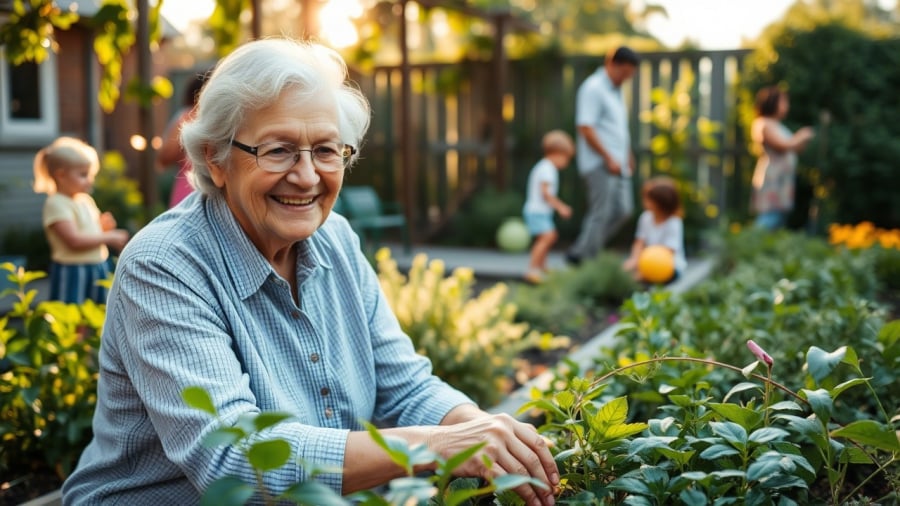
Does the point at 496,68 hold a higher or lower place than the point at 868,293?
higher

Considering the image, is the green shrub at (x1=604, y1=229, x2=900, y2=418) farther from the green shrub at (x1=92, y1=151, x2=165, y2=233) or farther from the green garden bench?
the green shrub at (x1=92, y1=151, x2=165, y2=233)

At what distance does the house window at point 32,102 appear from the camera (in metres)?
8.61

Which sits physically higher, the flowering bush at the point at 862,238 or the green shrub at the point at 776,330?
the green shrub at the point at 776,330

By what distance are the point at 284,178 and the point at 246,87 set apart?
0.19 m

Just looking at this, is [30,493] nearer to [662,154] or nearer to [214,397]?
[214,397]

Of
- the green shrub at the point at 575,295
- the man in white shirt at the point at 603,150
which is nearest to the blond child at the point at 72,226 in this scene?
the green shrub at the point at 575,295

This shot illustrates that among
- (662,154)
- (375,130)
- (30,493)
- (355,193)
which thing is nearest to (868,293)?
(30,493)

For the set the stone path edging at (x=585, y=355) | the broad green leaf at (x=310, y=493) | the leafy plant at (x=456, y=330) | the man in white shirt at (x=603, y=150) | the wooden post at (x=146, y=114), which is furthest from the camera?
the man in white shirt at (x=603, y=150)

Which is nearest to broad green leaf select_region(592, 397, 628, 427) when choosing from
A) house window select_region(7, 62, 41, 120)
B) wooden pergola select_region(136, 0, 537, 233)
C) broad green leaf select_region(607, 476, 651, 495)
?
broad green leaf select_region(607, 476, 651, 495)

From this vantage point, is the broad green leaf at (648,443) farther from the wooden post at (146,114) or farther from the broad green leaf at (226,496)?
the wooden post at (146,114)

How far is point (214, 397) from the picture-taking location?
5.24ft

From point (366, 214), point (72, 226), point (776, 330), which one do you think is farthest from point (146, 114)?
point (366, 214)

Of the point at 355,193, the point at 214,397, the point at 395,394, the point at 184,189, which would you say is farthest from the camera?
the point at 355,193

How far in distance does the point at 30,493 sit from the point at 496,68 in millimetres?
8680
